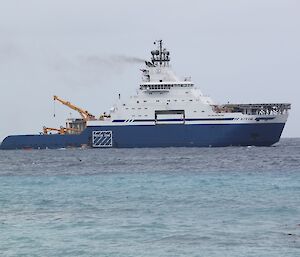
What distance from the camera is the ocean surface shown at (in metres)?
19.9

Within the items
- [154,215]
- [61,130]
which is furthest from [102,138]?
[154,215]

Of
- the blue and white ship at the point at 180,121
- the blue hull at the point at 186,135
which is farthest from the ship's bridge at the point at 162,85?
the blue hull at the point at 186,135

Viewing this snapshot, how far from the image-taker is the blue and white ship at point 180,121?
276ft

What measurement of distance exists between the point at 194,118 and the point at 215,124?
102 inches

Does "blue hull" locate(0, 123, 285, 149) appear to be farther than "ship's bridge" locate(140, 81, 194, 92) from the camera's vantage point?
→ No

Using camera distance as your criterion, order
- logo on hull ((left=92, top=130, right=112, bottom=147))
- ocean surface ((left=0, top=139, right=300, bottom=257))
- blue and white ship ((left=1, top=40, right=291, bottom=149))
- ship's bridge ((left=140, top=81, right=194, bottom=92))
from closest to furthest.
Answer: ocean surface ((left=0, top=139, right=300, bottom=257))
blue and white ship ((left=1, top=40, right=291, bottom=149))
ship's bridge ((left=140, top=81, right=194, bottom=92))
logo on hull ((left=92, top=130, right=112, bottom=147))

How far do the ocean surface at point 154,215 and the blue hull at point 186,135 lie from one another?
39.8 m

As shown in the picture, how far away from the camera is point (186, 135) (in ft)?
281

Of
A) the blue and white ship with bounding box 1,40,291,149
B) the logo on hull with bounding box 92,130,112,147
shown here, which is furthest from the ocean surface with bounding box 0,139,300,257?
the logo on hull with bounding box 92,130,112,147

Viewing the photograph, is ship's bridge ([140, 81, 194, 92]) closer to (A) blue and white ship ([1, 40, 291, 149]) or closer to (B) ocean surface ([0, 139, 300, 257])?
(A) blue and white ship ([1, 40, 291, 149])

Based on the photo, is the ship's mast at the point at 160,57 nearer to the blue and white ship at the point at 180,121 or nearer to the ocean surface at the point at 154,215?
the blue and white ship at the point at 180,121

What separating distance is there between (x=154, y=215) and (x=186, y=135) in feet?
198

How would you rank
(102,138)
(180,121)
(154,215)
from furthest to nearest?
(102,138) < (180,121) < (154,215)

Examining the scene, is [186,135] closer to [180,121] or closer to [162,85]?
[180,121]
